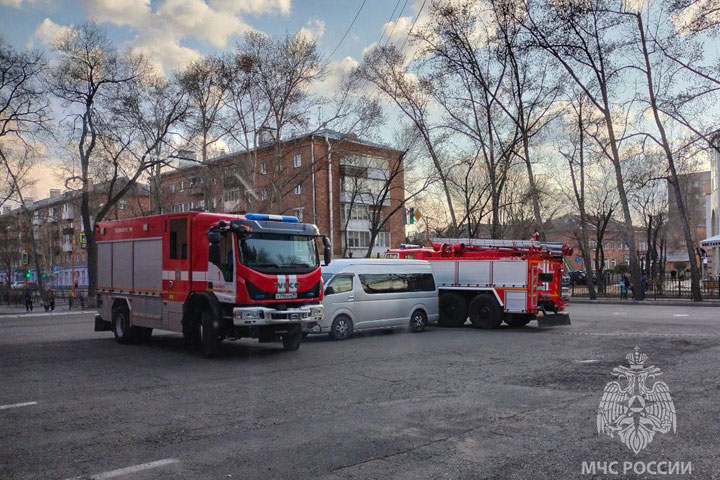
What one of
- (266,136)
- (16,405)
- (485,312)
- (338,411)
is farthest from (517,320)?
(266,136)

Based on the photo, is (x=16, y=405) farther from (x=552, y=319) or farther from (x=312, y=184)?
(x=312, y=184)

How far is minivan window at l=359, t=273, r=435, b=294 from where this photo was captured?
1712 cm

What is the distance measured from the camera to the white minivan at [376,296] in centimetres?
1623

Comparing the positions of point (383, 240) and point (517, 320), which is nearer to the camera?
point (517, 320)

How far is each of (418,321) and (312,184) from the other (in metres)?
39.6

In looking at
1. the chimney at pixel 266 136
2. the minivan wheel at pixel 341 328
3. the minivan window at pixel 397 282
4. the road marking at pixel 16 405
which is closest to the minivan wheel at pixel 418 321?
the minivan window at pixel 397 282

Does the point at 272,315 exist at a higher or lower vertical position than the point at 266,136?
lower

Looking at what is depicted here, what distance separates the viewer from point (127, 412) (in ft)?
25.6

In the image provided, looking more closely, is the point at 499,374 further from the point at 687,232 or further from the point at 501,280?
the point at 687,232

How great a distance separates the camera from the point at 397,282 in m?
18.0

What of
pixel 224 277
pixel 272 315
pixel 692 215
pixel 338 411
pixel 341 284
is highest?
pixel 692 215

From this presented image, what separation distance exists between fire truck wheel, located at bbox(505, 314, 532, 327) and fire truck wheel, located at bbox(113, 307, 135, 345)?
451 inches

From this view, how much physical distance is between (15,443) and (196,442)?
1.90 m

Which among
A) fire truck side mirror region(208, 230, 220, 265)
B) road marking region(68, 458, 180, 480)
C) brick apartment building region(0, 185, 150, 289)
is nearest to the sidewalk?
fire truck side mirror region(208, 230, 220, 265)
